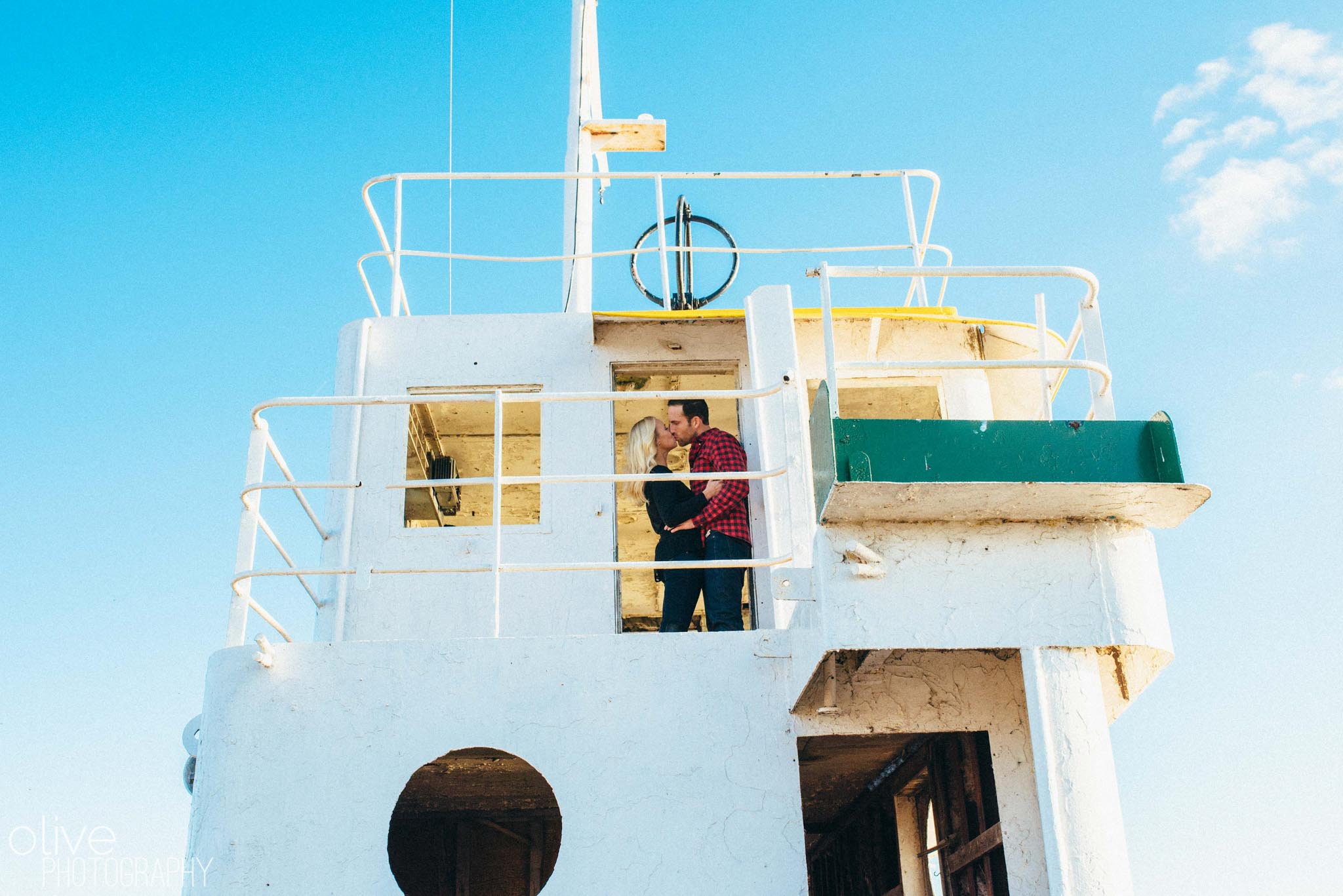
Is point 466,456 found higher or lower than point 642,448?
higher

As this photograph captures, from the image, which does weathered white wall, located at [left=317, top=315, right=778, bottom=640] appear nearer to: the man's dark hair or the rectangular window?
the rectangular window

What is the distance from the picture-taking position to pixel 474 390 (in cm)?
815

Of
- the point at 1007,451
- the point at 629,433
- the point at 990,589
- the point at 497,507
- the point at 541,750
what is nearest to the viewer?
the point at 1007,451

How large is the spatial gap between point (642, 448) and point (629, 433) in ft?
3.14

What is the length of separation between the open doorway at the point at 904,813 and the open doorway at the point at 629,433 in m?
1.21

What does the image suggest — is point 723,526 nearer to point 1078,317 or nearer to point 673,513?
point 673,513

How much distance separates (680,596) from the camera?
23.2 feet

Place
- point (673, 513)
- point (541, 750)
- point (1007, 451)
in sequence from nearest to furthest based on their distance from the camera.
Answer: point (1007, 451)
point (541, 750)
point (673, 513)

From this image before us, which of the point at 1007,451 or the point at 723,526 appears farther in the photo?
the point at 723,526

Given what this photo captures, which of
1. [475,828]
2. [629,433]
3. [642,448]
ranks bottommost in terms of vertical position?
[475,828]

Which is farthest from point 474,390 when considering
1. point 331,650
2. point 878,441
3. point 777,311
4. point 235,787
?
point 878,441

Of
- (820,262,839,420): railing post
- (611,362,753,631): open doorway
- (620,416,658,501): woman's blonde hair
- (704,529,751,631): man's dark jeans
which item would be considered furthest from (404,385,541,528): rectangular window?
(820,262,839,420): railing post

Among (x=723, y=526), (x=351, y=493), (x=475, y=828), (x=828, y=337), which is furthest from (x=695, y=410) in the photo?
(x=475, y=828)

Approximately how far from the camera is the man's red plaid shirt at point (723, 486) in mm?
7035
